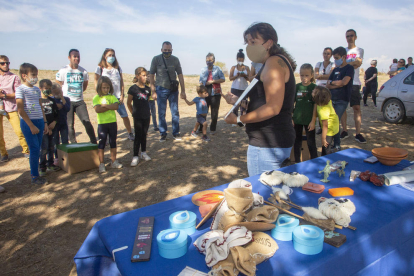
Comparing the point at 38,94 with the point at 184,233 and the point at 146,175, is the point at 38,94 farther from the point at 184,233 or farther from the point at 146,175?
the point at 184,233

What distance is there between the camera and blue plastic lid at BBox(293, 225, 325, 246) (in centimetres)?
118

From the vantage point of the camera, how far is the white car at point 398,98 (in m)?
6.73

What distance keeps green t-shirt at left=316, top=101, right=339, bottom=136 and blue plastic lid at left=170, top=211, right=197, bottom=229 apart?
3053 mm

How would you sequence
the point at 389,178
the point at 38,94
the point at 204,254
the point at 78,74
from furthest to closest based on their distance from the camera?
1. the point at 78,74
2. the point at 38,94
3. the point at 389,178
4. the point at 204,254

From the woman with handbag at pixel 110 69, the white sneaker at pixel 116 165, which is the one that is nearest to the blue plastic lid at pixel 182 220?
the white sneaker at pixel 116 165

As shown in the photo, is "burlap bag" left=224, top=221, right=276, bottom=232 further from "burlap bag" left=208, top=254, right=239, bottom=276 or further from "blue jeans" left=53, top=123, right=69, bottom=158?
"blue jeans" left=53, top=123, right=69, bottom=158

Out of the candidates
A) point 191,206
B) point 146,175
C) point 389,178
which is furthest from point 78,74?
point 389,178

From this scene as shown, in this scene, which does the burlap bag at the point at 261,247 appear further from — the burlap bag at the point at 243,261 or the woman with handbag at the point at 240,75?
the woman with handbag at the point at 240,75

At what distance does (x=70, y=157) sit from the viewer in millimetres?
4266

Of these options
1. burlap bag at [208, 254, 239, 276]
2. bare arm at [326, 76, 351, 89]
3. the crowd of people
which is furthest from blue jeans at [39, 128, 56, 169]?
bare arm at [326, 76, 351, 89]

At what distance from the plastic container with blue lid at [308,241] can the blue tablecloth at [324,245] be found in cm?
2

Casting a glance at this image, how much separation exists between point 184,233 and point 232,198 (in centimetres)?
29

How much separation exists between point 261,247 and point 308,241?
0.69 feet

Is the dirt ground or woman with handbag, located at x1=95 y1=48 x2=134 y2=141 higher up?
woman with handbag, located at x1=95 y1=48 x2=134 y2=141
